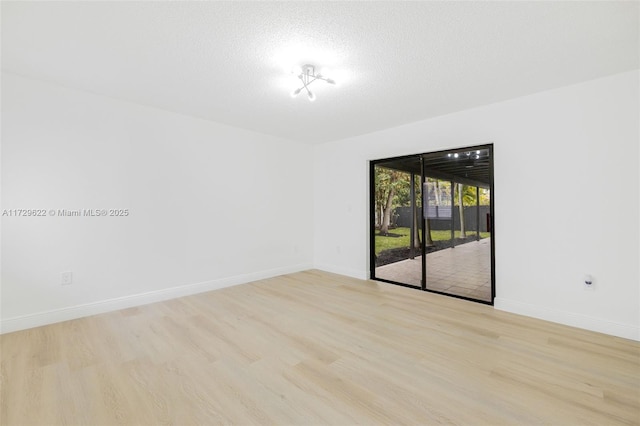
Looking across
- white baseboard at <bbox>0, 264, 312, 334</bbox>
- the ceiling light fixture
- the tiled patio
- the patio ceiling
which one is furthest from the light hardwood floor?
the ceiling light fixture

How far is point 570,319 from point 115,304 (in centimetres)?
497

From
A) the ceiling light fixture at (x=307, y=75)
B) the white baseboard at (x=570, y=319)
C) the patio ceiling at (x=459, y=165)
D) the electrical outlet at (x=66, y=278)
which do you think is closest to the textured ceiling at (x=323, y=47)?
the ceiling light fixture at (x=307, y=75)

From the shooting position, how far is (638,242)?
2.47m

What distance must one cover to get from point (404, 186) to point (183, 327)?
3.58m

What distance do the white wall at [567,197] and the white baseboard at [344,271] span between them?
6.50 ft

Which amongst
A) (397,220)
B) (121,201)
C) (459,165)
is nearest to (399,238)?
(397,220)

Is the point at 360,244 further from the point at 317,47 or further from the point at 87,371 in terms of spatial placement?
the point at 87,371

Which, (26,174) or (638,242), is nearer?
(638,242)

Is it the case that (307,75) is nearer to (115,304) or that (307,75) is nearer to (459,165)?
(459,165)

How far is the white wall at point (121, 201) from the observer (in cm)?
270

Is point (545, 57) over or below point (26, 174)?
over

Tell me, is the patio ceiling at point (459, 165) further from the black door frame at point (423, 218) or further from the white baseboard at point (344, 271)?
the white baseboard at point (344, 271)

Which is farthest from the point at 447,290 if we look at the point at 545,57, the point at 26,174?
the point at 26,174

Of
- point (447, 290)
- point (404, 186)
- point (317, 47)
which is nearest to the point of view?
point (317, 47)
